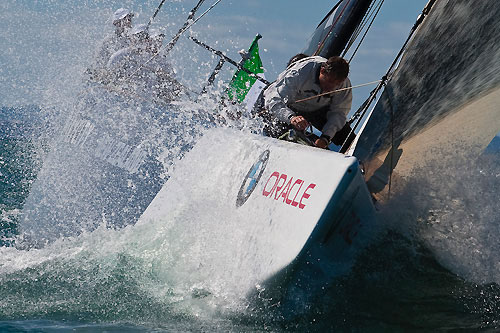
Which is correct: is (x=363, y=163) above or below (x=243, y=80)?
below

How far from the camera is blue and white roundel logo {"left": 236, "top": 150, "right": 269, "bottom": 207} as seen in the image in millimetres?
3082

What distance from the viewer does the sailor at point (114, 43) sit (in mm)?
12234

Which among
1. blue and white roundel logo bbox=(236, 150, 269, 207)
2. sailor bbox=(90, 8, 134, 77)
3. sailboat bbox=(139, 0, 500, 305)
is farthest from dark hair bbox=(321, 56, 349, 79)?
sailor bbox=(90, 8, 134, 77)

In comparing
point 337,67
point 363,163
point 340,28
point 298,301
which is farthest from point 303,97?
point 340,28

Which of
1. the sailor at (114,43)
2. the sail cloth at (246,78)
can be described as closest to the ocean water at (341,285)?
the sail cloth at (246,78)

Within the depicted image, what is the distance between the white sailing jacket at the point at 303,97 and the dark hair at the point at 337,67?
18 cm

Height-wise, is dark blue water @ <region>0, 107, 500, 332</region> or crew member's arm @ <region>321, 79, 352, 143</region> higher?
crew member's arm @ <region>321, 79, 352, 143</region>

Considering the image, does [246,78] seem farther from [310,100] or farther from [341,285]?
[341,285]

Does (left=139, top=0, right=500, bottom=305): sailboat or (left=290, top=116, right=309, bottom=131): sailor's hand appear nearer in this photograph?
(left=139, top=0, right=500, bottom=305): sailboat

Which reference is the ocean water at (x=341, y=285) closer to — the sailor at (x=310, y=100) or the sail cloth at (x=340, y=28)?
the sailor at (x=310, y=100)

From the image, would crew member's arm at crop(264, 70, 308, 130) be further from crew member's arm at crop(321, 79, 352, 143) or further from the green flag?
the green flag

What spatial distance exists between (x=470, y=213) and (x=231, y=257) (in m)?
1.09

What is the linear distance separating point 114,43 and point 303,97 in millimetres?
9261

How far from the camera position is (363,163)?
284 cm
